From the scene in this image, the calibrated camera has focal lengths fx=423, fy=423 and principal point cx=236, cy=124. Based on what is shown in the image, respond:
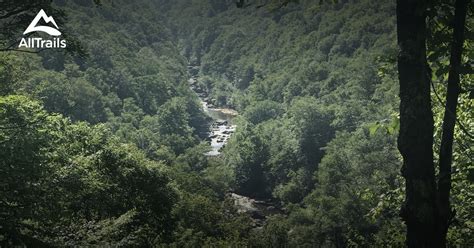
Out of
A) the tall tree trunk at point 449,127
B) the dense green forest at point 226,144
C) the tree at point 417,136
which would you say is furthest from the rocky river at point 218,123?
the tree at point 417,136

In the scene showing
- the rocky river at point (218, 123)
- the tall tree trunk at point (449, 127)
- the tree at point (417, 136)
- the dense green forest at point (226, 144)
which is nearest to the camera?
the tree at point (417, 136)

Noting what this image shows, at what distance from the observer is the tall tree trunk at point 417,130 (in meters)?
3.77

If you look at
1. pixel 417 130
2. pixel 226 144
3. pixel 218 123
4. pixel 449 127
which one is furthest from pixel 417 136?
pixel 218 123

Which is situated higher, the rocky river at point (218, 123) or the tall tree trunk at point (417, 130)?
the tall tree trunk at point (417, 130)

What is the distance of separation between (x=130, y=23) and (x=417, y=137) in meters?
174

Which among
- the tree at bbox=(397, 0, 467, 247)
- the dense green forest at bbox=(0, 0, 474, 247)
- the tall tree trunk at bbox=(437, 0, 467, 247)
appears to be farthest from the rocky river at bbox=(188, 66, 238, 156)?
the tree at bbox=(397, 0, 467, 247)

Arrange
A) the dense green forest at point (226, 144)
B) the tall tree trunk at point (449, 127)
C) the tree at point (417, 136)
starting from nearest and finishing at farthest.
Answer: the tree at point (417, 136) → the tall tree trunk at point (449, 127) → the dense green forest at point (226, 144)

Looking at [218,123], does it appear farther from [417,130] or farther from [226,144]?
[417,130]

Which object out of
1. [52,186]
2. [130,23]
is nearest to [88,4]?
[130,23]

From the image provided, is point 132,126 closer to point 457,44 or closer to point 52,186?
point 52,186

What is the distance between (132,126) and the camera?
84.8m

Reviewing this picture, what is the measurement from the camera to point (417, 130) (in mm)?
3814

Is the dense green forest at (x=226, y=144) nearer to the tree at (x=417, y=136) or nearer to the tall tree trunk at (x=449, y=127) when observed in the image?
the tall tree trunk at (x=449, y=127)

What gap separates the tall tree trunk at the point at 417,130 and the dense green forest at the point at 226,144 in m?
0.29
